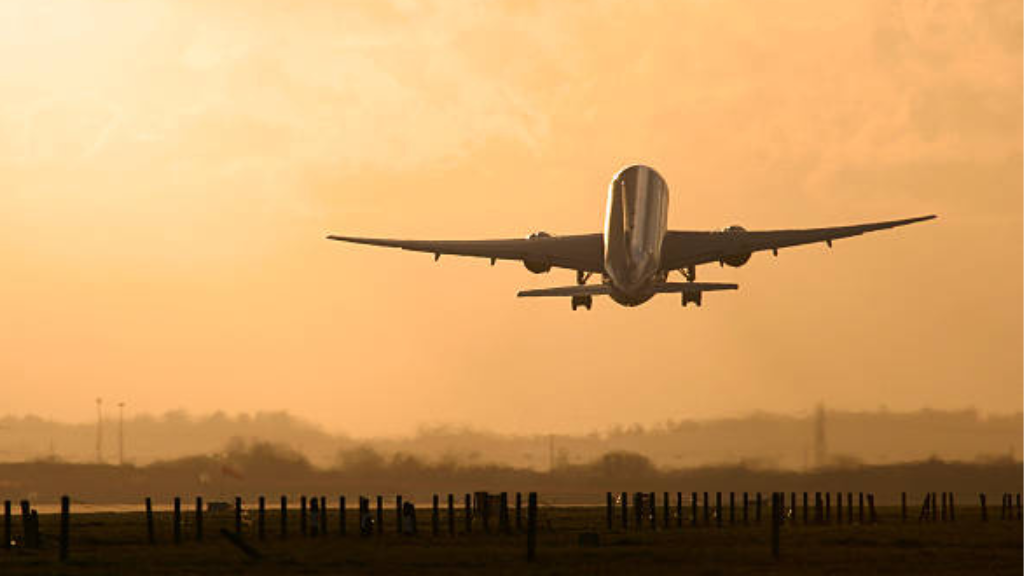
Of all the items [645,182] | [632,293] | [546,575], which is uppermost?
[645,182]

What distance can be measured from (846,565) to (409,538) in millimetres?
30684

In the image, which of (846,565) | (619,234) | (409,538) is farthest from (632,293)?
(846,565)

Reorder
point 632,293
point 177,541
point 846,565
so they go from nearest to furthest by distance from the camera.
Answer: point 846,565
point 177,541
point 632,293

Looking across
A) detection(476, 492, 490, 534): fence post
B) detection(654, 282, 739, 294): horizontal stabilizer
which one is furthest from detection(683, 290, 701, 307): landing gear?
detection(476, 492, 490, 534): fence post

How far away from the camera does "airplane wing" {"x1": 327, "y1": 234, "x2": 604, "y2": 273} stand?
133 m

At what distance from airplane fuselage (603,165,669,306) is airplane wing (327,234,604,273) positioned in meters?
1.59

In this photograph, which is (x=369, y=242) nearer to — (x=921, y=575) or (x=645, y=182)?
(x=645, y=182)

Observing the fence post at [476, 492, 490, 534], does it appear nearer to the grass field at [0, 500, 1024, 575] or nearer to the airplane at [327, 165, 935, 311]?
the grass field at [0, 500, 1024, 575]

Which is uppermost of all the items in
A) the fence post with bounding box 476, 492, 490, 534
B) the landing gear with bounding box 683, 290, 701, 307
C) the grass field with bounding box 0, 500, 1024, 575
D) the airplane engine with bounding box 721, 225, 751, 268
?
the airplane engine with bounding box 721, 225, 751, 268

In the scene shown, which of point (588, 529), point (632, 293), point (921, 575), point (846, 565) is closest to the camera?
point (921, 575)

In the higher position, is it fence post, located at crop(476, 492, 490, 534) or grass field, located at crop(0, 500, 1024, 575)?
fence post, located at crop(476, 492, 490, 534)

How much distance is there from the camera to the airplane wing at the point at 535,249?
133 m

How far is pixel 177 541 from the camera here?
93.7 meters

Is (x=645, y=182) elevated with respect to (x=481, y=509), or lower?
elevated
